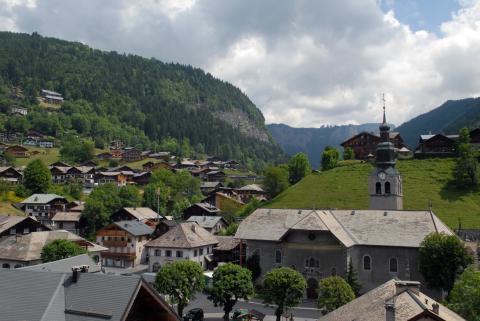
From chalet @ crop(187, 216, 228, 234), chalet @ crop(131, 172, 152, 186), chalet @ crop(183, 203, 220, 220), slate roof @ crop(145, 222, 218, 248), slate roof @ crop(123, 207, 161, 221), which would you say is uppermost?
chalet @ crop(131, 172, 152, 186)

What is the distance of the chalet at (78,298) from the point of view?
908 inches

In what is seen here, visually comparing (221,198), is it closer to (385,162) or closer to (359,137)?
(359,137)

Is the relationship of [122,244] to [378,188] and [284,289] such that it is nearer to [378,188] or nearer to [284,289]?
[378,188]

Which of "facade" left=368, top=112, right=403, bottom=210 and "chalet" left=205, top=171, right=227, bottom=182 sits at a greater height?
"chalet" left=205, top=171, right=227, bottom=182

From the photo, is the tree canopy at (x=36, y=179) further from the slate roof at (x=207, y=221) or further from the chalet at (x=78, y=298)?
the chalet at (x=78, y=298)

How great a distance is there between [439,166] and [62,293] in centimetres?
10055

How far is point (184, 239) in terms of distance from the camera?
73438mm

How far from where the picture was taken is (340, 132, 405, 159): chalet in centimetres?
13675

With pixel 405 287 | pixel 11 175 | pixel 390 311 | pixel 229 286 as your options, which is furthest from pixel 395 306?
pixel 11 175

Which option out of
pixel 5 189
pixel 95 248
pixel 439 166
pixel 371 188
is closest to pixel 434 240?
pixel 371 188

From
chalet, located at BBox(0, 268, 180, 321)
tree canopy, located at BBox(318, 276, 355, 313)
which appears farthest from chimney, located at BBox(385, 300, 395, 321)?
tree canopy, located at BBox(318, 276, 355, 313)

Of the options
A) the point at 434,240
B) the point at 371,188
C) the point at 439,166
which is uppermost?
the point at 439,166

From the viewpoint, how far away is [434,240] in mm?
53375

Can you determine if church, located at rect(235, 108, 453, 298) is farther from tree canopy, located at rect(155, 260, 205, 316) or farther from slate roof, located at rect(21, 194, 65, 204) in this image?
slate roof, located at rect(21, 194, 65, 204)
